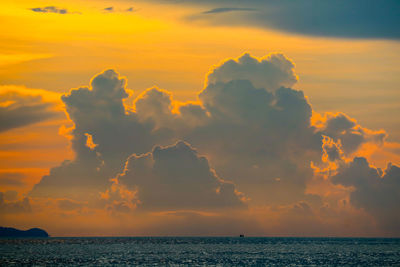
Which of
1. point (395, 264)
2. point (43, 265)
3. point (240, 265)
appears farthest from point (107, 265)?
point (395, 264)

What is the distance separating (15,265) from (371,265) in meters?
91.7

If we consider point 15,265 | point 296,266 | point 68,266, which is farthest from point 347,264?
point 15,265

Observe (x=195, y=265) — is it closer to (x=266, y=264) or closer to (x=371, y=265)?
(x=266, y=264)

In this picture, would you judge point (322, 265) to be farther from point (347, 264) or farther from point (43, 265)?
point (43, 265)

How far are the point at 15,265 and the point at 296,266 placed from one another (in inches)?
2787

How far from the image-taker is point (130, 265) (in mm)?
158375

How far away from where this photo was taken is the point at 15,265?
157125 millimetres

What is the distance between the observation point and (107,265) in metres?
158

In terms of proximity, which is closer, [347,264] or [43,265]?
[43,265]

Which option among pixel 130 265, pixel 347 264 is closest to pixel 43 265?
pixel 130 265

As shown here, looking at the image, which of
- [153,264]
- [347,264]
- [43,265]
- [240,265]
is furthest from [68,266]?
[347,264]

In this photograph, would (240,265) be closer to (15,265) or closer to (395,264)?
(395,264)

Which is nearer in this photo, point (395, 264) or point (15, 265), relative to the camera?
point (15, 265)

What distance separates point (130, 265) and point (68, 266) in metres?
15.4
